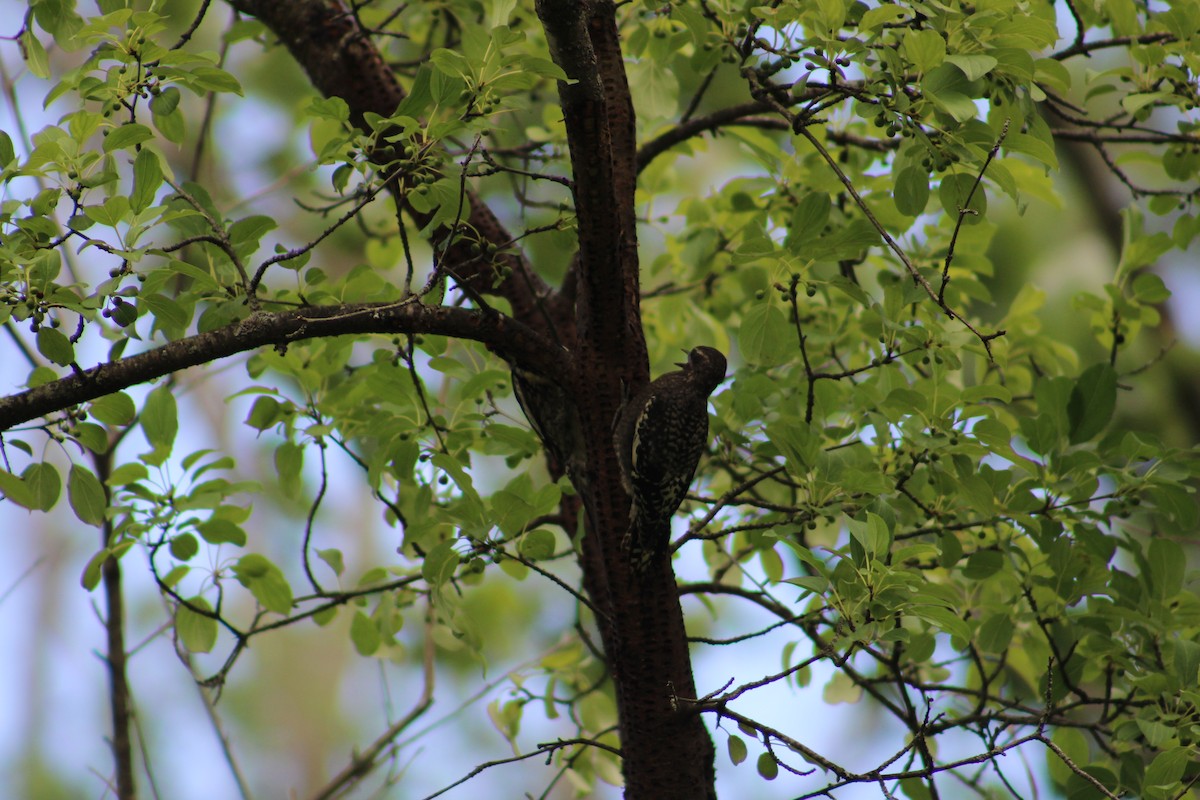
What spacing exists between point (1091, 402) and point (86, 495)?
8.34 ft

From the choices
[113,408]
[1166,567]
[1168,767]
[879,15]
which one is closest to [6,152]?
[113,408]

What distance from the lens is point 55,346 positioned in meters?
2.13

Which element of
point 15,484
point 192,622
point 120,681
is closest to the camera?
point 15,484

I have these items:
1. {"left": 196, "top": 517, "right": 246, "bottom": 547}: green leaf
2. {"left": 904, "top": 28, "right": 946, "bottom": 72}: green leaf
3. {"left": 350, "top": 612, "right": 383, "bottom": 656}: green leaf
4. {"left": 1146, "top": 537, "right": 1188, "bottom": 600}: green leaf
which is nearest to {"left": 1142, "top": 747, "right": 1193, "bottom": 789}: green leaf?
{"left": 1146, "top": 537, "right": 1188, "bottom": 600}: green leaf

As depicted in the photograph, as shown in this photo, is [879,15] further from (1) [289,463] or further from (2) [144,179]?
(1) [289,463]

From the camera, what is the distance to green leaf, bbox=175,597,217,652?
9.78 feet

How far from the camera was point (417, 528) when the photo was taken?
9.09 feet

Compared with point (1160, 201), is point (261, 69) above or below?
above

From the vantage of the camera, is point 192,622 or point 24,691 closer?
point 192,622

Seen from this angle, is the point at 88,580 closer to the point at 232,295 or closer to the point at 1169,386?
the point at 232,295

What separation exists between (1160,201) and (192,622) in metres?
3.21

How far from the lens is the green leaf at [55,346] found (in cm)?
209

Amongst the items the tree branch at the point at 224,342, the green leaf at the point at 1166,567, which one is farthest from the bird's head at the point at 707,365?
the green leaf at the point at 1166,567

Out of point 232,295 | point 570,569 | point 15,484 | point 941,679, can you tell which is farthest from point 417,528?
point 570,569
